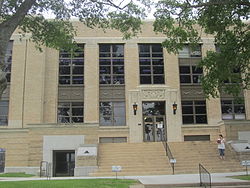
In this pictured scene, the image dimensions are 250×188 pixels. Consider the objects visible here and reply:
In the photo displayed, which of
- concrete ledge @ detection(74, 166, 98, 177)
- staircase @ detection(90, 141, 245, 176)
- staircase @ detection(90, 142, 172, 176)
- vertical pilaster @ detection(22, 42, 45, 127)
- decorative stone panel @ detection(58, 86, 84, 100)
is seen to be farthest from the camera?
decorative stone panel @ detection(58, 86, 84, 100)

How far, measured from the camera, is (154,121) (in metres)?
30.5

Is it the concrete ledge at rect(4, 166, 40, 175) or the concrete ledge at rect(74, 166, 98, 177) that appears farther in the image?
the concrete ledge at rect(4, 166, 40, 175)

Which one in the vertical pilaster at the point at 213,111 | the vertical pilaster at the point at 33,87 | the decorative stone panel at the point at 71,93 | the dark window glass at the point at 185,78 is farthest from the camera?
the dark window glass at the point at 185,78

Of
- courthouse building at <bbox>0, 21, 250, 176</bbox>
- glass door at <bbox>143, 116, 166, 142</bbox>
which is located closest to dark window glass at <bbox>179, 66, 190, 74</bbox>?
courthouse building at <bbox>0, 21, 250, 176</bbox>

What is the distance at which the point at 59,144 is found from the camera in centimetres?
2400

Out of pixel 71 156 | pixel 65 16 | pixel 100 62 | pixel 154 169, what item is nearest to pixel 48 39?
pixel 65 16

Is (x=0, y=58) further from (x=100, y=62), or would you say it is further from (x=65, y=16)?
(x=100, y=62)

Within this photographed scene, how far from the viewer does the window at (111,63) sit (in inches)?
1233

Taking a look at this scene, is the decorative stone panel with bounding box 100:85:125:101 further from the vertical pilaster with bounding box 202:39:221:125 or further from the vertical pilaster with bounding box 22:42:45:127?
the vertical pilaster with bounding box 202:39:221:125

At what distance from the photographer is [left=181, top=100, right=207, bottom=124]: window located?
30953 millimetres

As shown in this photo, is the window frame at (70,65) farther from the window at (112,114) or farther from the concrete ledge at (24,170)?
the concrete ledge at (24,170)

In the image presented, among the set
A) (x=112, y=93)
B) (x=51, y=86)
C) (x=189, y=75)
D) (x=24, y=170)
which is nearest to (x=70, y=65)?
(x=51, y=86)

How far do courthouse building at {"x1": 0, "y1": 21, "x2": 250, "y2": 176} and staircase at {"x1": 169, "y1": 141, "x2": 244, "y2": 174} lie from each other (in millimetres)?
4739

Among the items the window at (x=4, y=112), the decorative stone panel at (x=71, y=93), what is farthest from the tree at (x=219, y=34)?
the window at (x=4, y=112)
